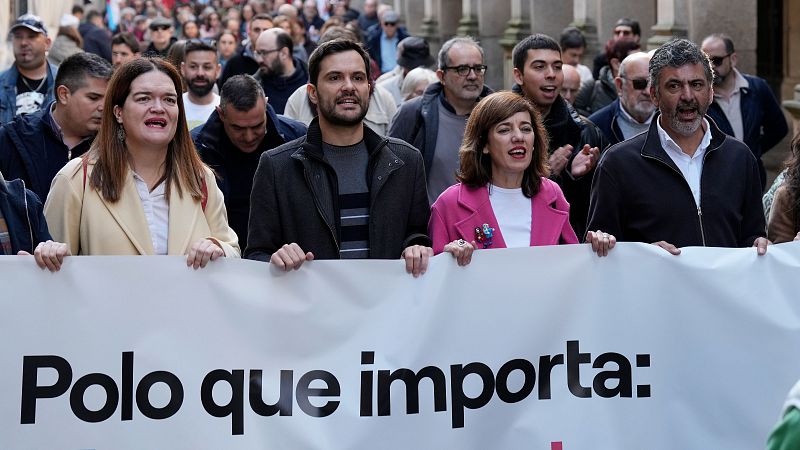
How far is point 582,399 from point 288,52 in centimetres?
724

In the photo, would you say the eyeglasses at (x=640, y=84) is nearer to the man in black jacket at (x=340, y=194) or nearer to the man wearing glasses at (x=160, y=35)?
the man in black jacket at (x=340, y=194)

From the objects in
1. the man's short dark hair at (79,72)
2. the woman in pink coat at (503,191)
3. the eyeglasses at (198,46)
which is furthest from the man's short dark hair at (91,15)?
the woman in pink coat at (503,191)

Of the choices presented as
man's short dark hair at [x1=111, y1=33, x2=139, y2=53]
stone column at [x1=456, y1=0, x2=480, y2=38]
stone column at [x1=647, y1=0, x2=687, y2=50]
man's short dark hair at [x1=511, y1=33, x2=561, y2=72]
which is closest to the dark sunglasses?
man's short dark hair at [x1=511, y1=33, x2=561, y2=72]

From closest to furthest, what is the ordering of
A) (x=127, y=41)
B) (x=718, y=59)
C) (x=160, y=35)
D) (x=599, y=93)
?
1. (x=718, y=59)
2. (x=599, y=93)
3. (x=127, y=41)
4. (x=160, y=35)

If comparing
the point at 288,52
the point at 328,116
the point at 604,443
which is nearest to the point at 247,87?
the point at 328,116

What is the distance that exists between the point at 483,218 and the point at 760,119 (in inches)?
192

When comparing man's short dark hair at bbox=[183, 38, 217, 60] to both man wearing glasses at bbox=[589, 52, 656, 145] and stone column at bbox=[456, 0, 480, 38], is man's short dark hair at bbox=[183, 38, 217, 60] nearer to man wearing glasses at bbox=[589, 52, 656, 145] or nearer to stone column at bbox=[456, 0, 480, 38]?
man wearing glasses at bbox=[589, 52, 656, 145]

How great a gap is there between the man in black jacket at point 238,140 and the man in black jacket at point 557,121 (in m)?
1.33

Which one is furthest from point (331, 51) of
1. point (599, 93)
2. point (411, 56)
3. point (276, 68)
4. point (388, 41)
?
point (388, 41)

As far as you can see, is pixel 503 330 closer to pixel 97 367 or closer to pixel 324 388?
pixel 324 388

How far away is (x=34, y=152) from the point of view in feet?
23.3

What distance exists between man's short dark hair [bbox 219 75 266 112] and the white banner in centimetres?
242

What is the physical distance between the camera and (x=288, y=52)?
12.4 m

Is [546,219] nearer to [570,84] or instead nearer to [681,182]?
[681,182]
